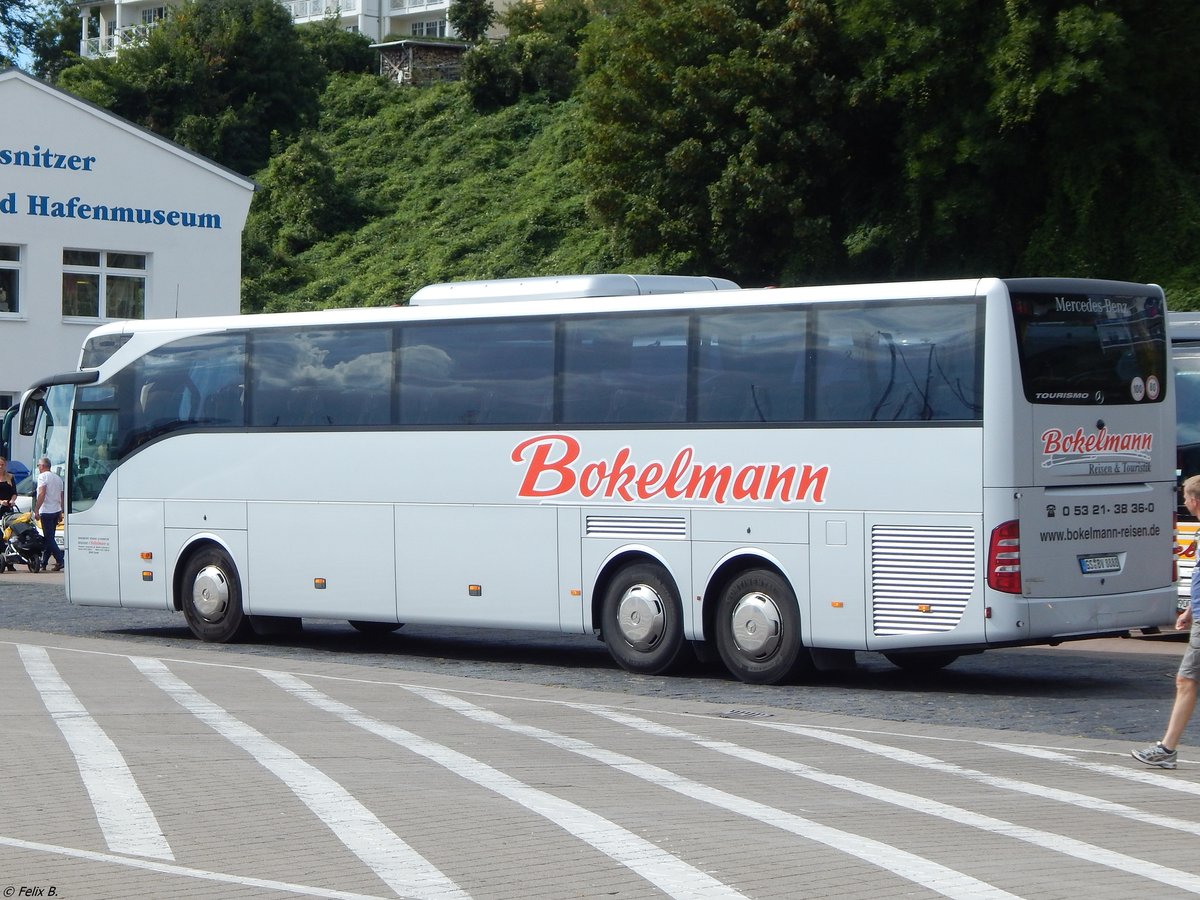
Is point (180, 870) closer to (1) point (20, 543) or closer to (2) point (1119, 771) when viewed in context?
(2) point (1119, 771)

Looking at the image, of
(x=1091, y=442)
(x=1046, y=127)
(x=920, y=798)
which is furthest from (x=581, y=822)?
(x=1046, y=127)

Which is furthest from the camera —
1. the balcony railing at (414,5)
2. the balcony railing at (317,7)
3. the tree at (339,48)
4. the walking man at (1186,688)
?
the balcony railing at (317,7)

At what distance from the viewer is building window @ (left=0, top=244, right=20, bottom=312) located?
1645 inches

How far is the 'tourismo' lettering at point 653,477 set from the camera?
15008 mm

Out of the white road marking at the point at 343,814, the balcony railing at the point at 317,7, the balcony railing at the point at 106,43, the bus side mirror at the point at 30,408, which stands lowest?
the white road marking at the point at 343,814

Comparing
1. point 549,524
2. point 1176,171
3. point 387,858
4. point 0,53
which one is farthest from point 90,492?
point 0,53

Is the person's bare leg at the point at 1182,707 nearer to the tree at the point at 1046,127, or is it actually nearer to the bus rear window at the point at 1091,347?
the bus rear window at the point at 1091,347

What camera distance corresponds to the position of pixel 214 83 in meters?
71.1

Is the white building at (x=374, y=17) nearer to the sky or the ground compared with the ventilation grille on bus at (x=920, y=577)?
nearer to the sky

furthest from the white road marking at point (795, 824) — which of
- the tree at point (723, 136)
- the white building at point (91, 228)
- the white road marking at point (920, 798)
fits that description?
the white building at point (91, 228)

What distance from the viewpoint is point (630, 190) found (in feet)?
137

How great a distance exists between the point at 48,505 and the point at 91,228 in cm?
1508

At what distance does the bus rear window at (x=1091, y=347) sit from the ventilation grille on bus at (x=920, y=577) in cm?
133

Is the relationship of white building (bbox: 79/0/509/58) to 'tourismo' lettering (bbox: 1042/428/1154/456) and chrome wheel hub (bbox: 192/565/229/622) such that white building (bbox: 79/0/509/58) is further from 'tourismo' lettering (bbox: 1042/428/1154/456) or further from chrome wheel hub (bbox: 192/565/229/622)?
'tourismo' lettering (bbox: 1042/428/1154/456)
